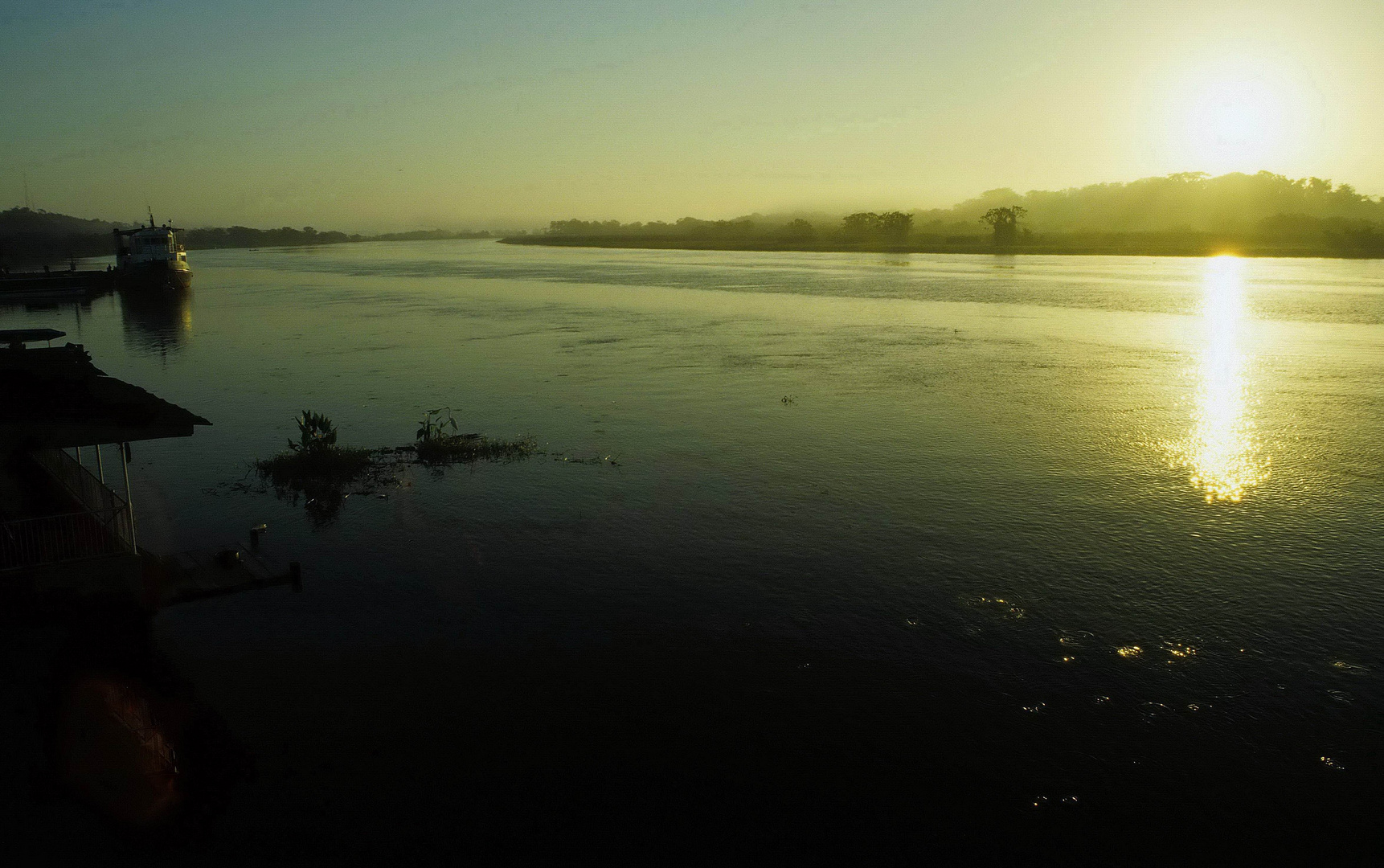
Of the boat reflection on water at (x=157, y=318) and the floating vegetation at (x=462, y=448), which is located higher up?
the boat reflection on water at (x=157, y=318)

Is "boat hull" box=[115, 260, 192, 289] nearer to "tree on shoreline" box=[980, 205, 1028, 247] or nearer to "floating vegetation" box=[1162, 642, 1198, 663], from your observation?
"floating vegetation" box=[1162, 642, 1198, 663]

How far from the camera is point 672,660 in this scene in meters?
13.9

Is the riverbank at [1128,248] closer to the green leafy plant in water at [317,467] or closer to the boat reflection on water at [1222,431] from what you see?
the boat reflection on water at [1222,431]

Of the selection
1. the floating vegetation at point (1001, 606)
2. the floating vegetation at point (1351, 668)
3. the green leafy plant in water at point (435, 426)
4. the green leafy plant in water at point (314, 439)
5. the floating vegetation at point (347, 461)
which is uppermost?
the green leafy plant in water at point (314, 439)

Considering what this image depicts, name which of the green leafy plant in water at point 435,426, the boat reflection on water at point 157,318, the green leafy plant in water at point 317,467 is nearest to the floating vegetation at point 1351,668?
the green leafy plant in water at point 317,467

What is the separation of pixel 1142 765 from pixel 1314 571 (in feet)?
26.6

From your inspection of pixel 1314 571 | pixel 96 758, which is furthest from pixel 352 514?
pixel 1314 571

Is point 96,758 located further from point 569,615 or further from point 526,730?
point 569,615

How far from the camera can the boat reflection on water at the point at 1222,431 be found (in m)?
22.9

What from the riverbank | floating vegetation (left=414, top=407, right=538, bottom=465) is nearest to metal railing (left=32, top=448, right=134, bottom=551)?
floating vegetation (left=414, top=407, right=538, bottom=465)

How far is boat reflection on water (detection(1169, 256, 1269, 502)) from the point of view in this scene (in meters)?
22.9

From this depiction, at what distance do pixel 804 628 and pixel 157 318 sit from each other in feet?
236

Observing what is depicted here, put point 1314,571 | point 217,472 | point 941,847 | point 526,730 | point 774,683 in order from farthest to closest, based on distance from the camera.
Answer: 1. point 217,472
2. point 1314,571
3. point 774,683
4. point 526,730
5. point 941,847

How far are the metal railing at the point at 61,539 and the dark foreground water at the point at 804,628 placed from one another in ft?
4.43
